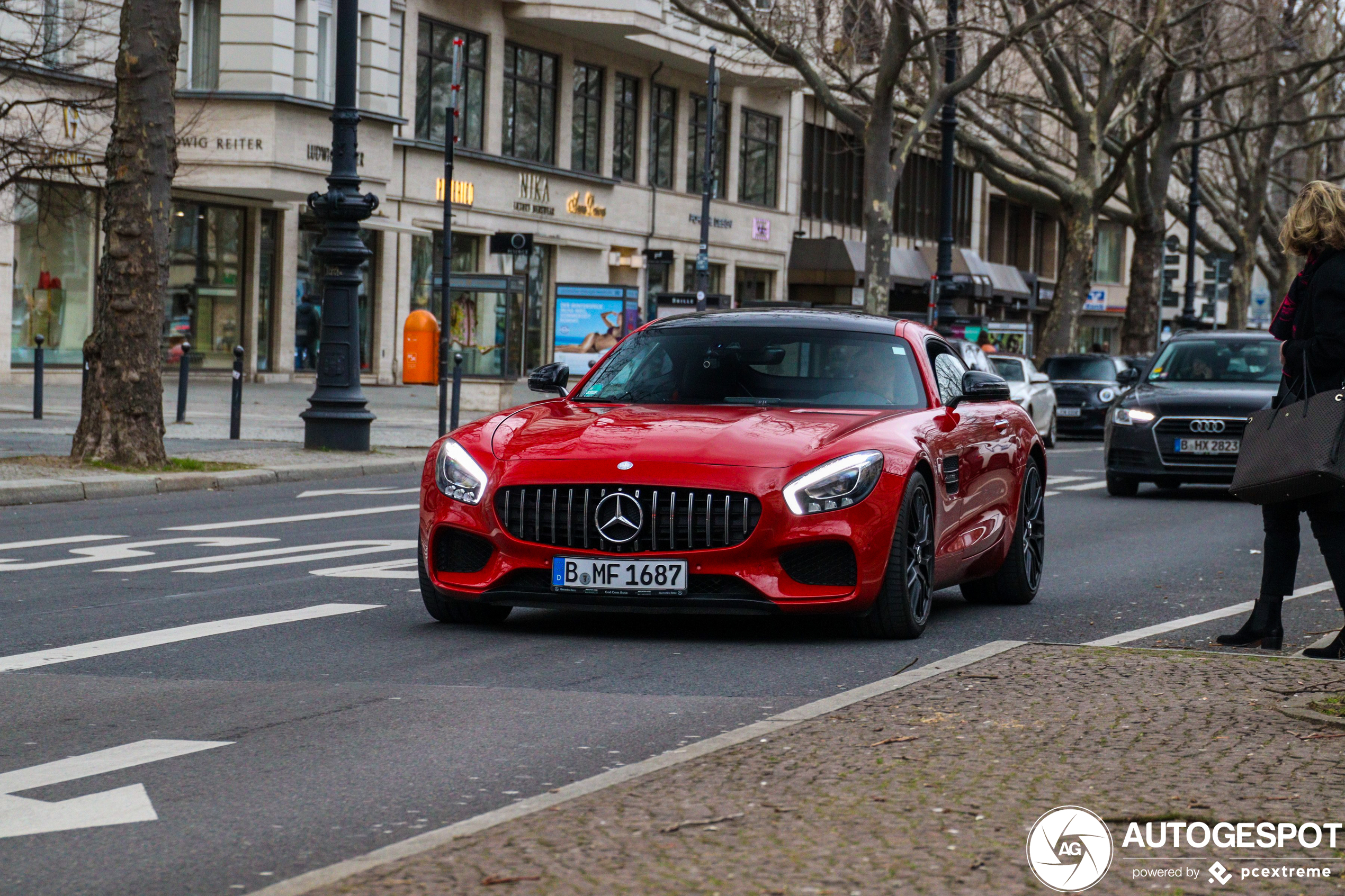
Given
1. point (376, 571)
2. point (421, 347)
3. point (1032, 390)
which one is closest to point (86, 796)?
point (376, 571)

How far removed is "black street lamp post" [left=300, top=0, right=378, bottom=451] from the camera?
832 inches

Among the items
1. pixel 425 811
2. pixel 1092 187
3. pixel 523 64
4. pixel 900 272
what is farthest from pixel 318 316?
pixel 425 811

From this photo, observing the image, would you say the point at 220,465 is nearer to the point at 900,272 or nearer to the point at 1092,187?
the point at 1092,187

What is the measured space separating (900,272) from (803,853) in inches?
2376

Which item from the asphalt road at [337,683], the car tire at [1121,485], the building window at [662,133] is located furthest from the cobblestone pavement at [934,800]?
the building window at [662,133]

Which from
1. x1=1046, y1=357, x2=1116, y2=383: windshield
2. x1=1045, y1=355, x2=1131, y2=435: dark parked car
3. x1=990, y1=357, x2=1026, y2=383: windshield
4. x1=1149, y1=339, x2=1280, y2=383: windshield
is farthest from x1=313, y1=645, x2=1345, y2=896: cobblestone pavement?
x1=1046, y1=357, x2=1116, y2=383: windshield

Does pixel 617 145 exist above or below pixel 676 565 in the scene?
above

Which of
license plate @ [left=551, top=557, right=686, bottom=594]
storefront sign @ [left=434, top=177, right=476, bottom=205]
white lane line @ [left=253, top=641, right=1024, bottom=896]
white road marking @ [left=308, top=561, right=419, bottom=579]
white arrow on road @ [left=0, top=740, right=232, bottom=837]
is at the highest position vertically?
storefront sign @ [left=434, top=177, right=476, bottom=205]

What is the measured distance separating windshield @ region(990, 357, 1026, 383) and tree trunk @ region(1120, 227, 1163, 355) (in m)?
21.7

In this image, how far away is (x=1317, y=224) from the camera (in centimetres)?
789

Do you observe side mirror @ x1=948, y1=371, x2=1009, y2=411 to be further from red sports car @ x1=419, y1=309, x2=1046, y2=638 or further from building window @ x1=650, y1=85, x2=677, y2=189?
building window @ x1=650, y1=85, x2=677, y2=189

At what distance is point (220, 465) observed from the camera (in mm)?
18609

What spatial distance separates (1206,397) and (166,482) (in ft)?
30.0

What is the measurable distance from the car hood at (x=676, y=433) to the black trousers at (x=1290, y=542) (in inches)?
67.2
